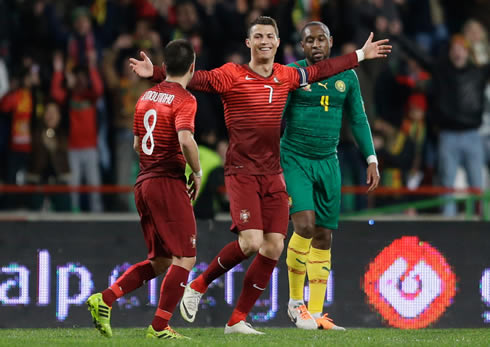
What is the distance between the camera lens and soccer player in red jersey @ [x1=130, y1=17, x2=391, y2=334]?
842 centimetres

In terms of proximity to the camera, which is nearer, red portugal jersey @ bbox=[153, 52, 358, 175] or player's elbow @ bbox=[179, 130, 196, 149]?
player's elbow @ bbox=[179, 130, 196, 149]

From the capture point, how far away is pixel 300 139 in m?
9.21

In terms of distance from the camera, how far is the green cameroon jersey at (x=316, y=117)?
30.2 feet

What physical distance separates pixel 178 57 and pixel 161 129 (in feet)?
1.70

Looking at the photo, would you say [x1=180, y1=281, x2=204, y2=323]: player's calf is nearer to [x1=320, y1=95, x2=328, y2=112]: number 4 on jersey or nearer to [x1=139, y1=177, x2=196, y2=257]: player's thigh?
[x1=139, y1=177, x2=196, y2=257]: player's thigh

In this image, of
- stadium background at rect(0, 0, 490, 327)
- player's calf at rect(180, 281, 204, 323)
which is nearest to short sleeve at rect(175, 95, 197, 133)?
player's calf at rect(180, 281, 204, 323)

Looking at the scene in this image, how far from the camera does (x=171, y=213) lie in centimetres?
787

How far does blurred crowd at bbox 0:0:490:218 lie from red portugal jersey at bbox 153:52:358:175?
12.7 ft

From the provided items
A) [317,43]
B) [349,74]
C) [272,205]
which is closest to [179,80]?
[272,205]

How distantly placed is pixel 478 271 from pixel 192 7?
610 cm

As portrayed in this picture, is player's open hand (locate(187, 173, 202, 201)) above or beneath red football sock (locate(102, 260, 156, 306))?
above

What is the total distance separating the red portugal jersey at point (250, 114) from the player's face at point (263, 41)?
0.16 m

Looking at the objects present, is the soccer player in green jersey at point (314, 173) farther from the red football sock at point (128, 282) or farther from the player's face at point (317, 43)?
the red football sock at point (128, 282)

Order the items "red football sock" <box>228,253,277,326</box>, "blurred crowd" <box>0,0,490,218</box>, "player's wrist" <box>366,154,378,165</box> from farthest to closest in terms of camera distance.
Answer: "blurred crowd" <box>0,0,490,218</box>
"player's wrist" <box>366,154,378,165</box>
"red football sock" <box>228,253,277,326</box>
